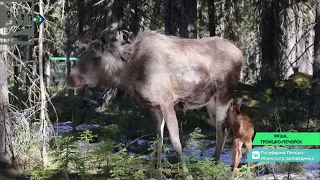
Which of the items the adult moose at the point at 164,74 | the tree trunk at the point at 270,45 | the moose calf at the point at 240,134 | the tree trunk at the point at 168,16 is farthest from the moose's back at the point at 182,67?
the tree trunk at the point at 270,45

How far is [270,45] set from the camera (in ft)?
56.2

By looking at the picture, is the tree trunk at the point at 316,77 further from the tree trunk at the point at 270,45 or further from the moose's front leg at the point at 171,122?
the moose's front leg at the point at 171,122

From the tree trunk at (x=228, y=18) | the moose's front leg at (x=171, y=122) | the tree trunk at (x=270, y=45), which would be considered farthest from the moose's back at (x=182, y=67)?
the tree trunk at (x=228, y=18)

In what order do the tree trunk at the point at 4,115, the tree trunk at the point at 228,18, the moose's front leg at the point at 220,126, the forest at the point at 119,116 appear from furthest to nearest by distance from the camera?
1. the tree trunk at the point at 228,18
2. the tree trunk at the point at 4,115
3. the moose's front leg at the point at 220,126
4. the forest at the point at 119,116

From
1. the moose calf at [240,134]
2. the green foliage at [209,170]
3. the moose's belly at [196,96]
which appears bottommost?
the green foliage at [209,170]

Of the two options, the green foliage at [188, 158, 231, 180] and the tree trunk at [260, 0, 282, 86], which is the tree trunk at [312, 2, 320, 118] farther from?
the green foliage at [188, 158, 231, 180]

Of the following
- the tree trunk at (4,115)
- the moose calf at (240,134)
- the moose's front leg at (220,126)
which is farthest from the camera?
the tree trunk at (4,115)

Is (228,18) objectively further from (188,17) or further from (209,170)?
(209,170)

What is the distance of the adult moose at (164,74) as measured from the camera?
6.98m

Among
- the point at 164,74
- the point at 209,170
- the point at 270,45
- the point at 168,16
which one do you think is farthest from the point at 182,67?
the point at 270,45

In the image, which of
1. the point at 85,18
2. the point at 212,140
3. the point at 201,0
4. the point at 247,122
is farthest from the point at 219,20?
the point at 247,122

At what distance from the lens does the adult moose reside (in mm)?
6977

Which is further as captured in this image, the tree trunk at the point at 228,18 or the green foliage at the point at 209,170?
the tree trunk at the point at 228,18

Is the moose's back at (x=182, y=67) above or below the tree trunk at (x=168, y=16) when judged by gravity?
below
